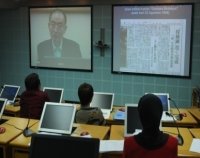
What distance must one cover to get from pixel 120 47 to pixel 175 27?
1.13 m

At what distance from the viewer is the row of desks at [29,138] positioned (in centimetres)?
312

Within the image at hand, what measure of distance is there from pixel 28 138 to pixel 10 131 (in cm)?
33

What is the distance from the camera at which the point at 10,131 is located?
3.56 meters

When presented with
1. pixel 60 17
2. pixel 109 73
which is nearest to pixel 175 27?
pixel 109 73

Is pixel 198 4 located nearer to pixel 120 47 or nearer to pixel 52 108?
pixel 120 47

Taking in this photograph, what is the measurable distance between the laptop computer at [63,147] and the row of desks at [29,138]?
1137 millimetres

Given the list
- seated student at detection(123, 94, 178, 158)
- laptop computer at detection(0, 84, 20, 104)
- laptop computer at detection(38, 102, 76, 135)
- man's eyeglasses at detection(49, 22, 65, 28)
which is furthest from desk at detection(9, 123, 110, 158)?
man's eyeglasses at detection(49, 22, 65, 28)

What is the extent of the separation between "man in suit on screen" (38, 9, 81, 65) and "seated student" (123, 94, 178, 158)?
492 centimetres

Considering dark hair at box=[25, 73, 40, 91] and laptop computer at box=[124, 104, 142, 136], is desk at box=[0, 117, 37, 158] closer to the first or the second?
dark hair at box=[25, 73, 40, 91]

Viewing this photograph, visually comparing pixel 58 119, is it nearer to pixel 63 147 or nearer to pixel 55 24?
pixel 63 147

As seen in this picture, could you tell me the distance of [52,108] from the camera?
3486 millimetres

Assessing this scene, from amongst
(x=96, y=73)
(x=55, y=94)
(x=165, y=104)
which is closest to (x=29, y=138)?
(x=55, y=94)

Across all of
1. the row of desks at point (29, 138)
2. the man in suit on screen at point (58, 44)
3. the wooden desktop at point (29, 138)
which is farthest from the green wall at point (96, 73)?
the wooden desktop at point (29, 138)

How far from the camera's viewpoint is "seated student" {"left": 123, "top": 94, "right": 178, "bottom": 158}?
2023mm
